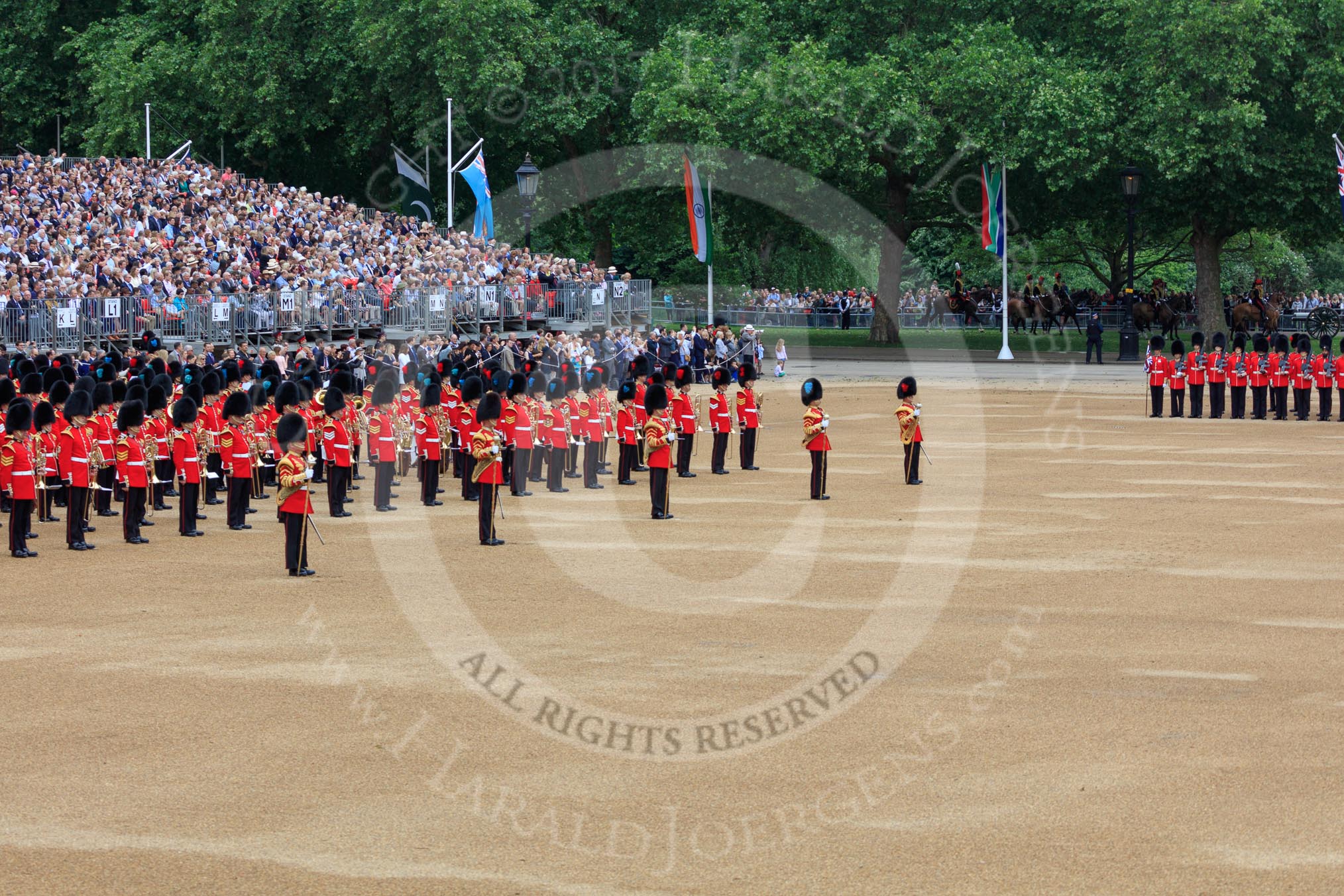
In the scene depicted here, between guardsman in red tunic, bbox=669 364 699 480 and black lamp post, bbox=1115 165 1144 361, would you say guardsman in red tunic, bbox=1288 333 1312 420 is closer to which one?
black lamp post, bbox=1115 165 1144 361

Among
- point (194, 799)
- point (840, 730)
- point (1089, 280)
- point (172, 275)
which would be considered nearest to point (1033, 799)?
point (840, 730)

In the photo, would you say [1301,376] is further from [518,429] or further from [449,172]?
[449,172]

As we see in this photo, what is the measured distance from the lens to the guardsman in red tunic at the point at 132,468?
52.7 ft

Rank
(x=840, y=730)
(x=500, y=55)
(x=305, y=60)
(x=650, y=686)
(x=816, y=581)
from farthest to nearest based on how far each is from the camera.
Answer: (x=305, y=60) → (x=500, y=55) → (x=816, y=581) → (x=650, y=686) → (x=840, y=730)

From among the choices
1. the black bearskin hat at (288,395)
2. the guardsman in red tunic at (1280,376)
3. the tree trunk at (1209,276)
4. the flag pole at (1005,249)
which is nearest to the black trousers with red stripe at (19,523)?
the black bearskin hat at (288,395)

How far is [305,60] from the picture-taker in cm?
4700

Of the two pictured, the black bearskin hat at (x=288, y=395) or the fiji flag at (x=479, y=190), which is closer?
the black bearskin hat at (x=288, y=395)

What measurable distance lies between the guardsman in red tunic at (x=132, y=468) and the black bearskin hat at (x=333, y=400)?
5.73ft

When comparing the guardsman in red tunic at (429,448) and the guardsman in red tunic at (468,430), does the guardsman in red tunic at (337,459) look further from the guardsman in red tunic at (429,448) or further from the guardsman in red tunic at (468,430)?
the guardsman in red tunic at (468,430)

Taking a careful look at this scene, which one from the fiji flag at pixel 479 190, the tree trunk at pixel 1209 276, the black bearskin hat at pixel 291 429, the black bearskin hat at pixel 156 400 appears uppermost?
the fiji flag at pixel 479 190

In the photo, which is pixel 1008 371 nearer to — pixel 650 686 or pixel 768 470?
pixel 768 470

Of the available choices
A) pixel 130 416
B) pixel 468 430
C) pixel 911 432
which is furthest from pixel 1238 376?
pixel 130 416

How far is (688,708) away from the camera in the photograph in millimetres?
9641

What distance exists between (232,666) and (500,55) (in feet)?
113
